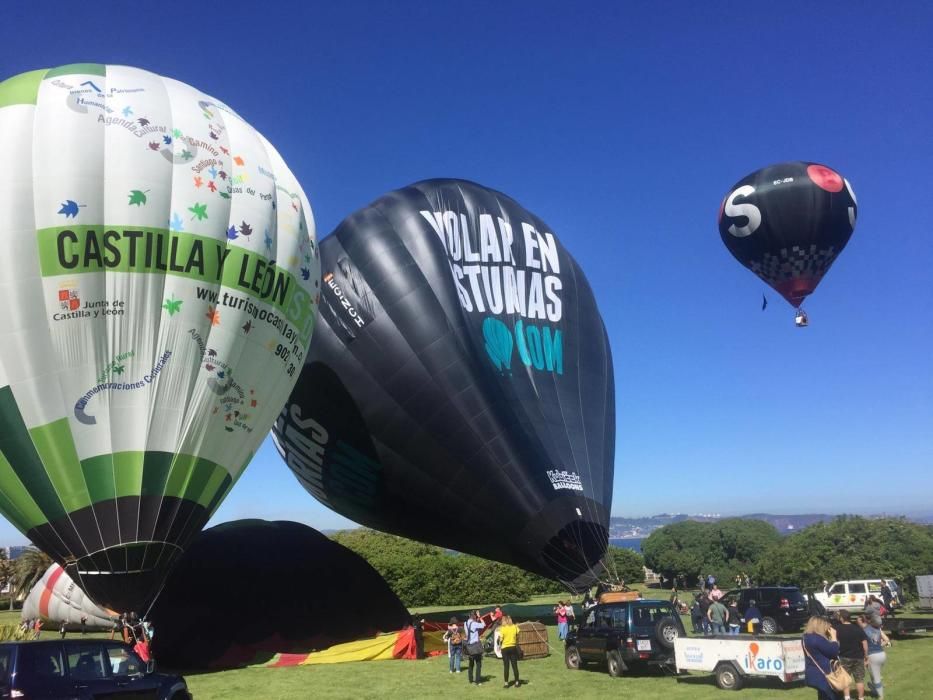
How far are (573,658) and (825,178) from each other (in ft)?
63.5

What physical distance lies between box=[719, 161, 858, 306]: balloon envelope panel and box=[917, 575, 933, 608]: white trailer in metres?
10.3

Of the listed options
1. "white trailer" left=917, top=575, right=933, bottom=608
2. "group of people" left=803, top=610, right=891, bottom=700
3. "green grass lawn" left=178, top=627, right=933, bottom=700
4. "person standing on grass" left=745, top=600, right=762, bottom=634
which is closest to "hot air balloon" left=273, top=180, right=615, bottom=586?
"person standing on grass" left=745, top=600, right=762, bottom=634

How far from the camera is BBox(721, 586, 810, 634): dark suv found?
1934 centimetres

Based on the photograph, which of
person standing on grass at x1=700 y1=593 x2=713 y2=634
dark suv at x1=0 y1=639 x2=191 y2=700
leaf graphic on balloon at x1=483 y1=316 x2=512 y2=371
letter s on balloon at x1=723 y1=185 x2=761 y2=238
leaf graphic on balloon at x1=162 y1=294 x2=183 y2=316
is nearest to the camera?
dark suv at x1=0 y1=639 x2=191 y2=700

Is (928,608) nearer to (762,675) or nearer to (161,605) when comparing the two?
(762,675)

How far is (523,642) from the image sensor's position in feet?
55.2

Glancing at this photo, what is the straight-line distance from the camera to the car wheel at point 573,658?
1476cm

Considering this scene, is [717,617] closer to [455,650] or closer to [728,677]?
[728,677]

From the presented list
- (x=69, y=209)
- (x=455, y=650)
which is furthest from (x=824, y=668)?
(x=69, y=209)

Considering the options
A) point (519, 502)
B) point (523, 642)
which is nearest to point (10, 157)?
point (519, 502)

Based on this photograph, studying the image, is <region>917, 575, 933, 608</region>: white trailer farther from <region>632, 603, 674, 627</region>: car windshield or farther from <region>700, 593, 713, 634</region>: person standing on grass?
<region>632, 603, 674, 627</region>: car windshield

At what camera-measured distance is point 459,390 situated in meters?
18.5

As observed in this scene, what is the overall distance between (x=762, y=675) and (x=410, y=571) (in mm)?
23918

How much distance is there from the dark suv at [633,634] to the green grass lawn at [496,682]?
0.33 m
